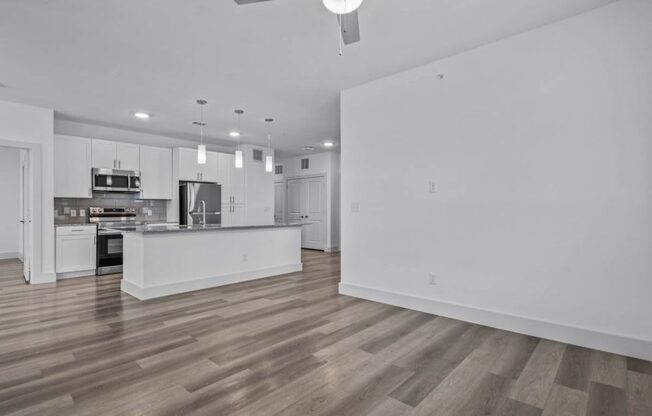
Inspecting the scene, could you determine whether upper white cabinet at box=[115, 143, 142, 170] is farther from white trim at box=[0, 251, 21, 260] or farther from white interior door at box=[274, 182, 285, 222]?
white interior door at box=[274, 182, 285, 222]

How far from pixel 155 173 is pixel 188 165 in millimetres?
640

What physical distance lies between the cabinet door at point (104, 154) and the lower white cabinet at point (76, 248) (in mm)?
1140

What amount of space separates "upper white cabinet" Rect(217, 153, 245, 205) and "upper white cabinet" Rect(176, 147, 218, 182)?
0.14 metres

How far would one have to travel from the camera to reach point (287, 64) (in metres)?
3.60

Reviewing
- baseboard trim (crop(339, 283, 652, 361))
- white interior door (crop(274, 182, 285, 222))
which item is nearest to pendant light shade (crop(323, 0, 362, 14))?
baseboard trim (crop(339, 283, 652, 361))

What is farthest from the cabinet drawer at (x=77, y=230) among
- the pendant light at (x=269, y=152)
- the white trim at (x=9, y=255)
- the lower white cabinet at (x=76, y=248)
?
the white trim at (x=9, y=255)

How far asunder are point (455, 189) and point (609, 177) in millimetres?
1194

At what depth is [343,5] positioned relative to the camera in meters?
2.09

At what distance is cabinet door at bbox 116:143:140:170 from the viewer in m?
6.20

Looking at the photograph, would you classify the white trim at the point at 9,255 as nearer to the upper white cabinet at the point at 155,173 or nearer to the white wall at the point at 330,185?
the upper white cabinet at the point at 155,173

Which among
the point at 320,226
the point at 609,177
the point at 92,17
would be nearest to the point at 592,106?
the point at 609,177

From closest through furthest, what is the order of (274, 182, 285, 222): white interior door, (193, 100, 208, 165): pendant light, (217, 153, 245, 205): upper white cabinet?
1. (193, 100, 208, 165): pendant light
2. (217, 153, 245, 205): upper white cabinet
3. (274, 182, 285, 222): white interior door

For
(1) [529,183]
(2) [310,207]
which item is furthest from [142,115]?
(1) [529,183]

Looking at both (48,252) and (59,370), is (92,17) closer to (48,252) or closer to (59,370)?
(59,370)
